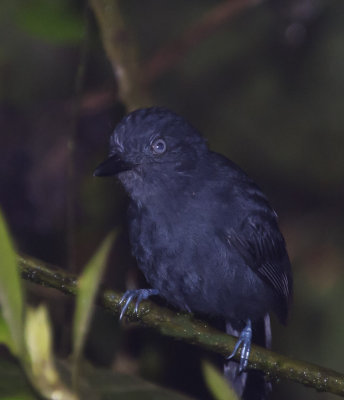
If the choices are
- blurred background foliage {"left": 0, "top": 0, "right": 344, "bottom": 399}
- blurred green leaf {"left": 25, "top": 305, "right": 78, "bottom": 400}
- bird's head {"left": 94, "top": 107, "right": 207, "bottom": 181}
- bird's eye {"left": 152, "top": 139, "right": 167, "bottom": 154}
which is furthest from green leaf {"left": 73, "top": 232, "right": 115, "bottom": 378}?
blurred background foliage {"left": 0, "top": 0, "right": 344, "bottom": 399}

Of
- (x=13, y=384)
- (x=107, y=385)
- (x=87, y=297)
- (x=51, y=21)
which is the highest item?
(x=51, y=21)

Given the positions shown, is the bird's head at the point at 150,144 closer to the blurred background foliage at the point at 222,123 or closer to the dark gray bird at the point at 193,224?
the dark gray bird at the point at 193,224

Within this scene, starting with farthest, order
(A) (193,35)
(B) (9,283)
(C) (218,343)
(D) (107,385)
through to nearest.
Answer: (A) (193,35) → (C) (218,343) → (D) (107,385) → (B) (9,283)

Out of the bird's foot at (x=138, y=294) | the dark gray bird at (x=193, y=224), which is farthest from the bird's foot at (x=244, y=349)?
the bird's foot at (x=138, y=294)

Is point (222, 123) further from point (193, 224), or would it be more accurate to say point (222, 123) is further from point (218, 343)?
point (218, 343)

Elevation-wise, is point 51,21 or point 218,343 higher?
point 51,21

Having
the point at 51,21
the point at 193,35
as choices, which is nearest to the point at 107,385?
the point at 51,21

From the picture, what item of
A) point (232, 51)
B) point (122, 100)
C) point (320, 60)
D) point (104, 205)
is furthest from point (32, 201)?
point (320, 60)
